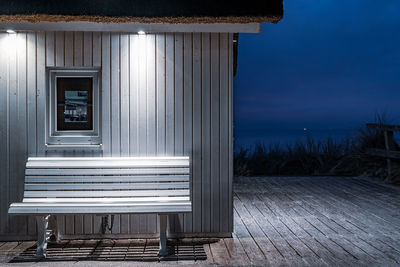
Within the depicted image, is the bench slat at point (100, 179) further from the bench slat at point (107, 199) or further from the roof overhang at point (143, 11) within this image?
the roof overhang at point (143, 11)

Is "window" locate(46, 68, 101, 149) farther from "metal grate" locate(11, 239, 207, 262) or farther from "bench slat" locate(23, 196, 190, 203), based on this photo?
"metal grate" locate(11, 239, 207, 262)

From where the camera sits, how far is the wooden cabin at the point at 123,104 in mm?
4871

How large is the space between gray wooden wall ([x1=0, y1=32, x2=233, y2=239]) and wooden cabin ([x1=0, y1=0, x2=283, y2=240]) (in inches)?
0.4

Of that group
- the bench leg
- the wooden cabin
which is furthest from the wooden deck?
the wooden cabin

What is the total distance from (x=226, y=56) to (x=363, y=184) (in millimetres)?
5183

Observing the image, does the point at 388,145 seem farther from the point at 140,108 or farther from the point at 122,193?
the point at 122,193

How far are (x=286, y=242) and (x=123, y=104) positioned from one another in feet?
7.41

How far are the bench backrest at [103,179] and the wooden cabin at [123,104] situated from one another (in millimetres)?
206

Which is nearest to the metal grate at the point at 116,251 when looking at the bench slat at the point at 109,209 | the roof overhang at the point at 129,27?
the bench slat at the point at 109,209

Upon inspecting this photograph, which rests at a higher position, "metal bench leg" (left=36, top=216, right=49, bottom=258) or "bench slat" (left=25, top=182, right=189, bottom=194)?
"bench slat" (left=25, top=182, right=189, bottom=194)

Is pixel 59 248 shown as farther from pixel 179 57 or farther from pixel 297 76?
pixel 297 76

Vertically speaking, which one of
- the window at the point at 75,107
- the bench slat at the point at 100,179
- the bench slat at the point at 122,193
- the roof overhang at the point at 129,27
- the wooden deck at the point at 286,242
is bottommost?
the wooden deck at the point at 286,242

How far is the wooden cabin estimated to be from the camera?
4871 millimetres

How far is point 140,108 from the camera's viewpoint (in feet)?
16.3
